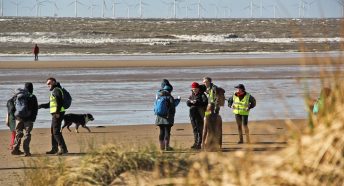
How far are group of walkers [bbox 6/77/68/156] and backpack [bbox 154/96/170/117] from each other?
1.97 m

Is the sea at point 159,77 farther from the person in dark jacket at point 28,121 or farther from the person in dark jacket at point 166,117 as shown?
the person in dark jacket at point 28,121

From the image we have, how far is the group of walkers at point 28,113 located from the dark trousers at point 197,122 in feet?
8.70

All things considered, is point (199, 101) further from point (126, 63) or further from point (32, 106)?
point (126, 63)

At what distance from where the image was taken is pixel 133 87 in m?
36.7

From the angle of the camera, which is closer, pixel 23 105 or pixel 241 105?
pixel 23 105

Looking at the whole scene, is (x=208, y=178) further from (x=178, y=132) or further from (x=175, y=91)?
(x=175, y=91)

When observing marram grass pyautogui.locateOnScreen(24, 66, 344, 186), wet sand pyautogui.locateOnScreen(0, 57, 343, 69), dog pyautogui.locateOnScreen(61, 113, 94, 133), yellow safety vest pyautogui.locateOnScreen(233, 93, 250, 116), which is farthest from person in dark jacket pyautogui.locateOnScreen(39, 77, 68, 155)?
wet sand pyautogui.locateOnScreen(0, 57, 343, 69)

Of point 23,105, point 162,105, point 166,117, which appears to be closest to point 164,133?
point 166,117

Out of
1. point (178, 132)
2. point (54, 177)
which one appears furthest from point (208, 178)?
point (178, 132)

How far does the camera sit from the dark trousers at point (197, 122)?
1658 cm

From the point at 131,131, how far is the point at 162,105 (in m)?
6.10

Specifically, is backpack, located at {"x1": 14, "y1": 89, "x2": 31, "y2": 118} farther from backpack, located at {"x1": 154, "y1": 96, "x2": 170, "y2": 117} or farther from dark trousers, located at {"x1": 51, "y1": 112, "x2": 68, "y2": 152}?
backpack, located at {"x1": 154, "y1": 96, "x2": 170, "y2": 117}

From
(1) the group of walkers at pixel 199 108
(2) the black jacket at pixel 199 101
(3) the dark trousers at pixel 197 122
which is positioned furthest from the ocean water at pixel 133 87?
(2) the black jacket at pixel 199 101

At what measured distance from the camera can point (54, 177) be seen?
7617 mm
